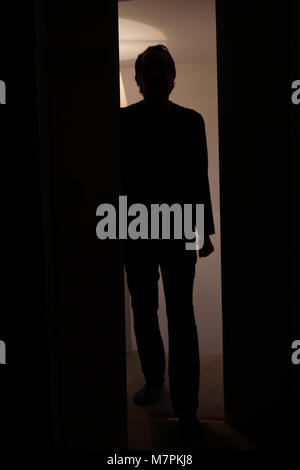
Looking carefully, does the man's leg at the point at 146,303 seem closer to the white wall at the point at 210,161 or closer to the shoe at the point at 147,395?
Answer: the shoe at the point at 147,395

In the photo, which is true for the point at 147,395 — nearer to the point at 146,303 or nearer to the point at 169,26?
the point at 146,303

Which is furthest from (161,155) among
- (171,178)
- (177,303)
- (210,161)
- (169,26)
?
(210,161)

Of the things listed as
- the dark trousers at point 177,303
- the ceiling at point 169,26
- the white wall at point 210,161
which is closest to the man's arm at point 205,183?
the dark trousers at point 177,303

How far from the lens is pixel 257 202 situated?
1.49 metres

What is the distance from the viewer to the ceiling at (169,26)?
7.70 feet

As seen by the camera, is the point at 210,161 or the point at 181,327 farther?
the point at 210,161

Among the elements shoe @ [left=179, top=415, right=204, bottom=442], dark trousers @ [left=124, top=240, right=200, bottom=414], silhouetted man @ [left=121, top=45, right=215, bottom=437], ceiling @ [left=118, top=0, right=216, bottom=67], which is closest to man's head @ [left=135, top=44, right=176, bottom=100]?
silhouetted man @ [left=121, top=45, right=215, bottom=437]

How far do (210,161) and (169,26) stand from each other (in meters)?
1.49

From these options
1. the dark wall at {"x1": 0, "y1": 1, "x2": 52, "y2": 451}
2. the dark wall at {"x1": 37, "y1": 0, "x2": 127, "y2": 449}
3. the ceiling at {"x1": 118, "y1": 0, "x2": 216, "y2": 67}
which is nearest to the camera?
the dark wall at {"x1": 0, "y1": 1, "x2": 52, "y2": 451}

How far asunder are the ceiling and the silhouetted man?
1.02m

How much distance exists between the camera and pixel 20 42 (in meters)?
1.01

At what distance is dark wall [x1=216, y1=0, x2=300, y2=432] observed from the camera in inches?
56.6

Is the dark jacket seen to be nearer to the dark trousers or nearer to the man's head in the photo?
the man's head
